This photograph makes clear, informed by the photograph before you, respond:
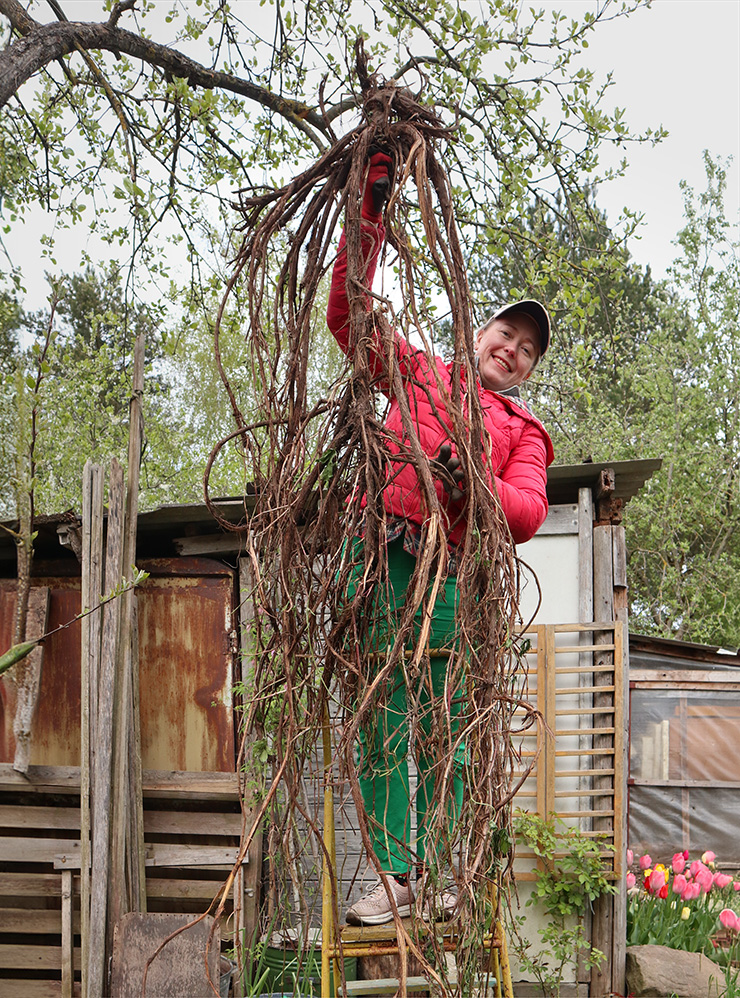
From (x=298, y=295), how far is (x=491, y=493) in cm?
72

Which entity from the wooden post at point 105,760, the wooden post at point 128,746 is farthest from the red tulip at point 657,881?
the wooden post at point 105,760

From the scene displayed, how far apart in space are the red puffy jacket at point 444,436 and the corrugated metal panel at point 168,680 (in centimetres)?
281

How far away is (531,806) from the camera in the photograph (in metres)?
5.00

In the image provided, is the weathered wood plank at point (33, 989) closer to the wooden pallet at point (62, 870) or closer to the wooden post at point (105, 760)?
the wooden pallet at point (62, 870)

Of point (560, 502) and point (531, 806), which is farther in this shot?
point (560, 502)

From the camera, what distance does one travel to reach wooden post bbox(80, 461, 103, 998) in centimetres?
407

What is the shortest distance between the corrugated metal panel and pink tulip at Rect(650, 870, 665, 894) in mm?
2612

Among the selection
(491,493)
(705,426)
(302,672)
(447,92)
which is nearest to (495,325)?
(491,493)

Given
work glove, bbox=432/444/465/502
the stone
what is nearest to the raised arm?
work glove, bbox=432/444/465/502

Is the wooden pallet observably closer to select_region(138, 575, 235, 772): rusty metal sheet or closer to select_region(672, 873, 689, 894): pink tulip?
select_region(138, 575, 235, 772): rusty metal sheet

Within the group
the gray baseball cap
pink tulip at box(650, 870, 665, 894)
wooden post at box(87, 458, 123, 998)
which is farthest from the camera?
→ pink tulip at box(650, 870, 665, 894)

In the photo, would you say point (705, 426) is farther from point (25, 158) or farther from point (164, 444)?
point (25, 158)

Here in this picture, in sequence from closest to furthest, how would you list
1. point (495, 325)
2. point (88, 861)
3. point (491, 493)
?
1. point (491, 493)
2. point (495, 325)
3. point (88, 861)

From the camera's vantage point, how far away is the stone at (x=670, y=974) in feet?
14.3
